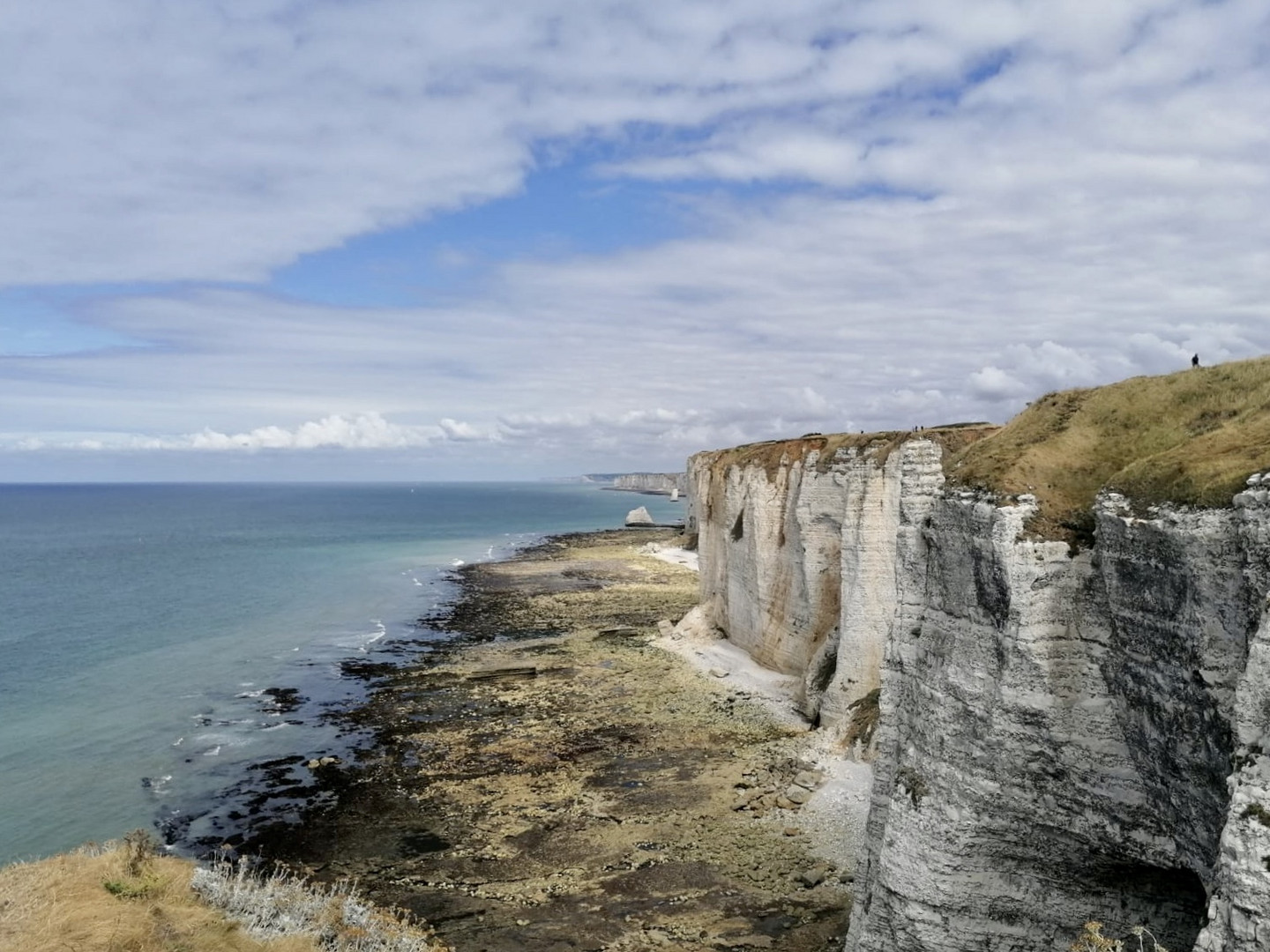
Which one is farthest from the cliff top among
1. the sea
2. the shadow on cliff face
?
the sea

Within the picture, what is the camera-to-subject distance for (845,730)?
27.8 m

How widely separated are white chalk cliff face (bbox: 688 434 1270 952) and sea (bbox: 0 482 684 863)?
21773mm

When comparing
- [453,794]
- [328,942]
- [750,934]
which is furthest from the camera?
[453,794]

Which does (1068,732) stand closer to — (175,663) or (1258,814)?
(1258,814)

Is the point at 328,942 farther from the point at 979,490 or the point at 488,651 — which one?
the point at 488,651

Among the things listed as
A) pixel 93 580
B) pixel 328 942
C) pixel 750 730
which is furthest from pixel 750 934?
pixel 93 580

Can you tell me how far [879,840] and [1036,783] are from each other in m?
3.42

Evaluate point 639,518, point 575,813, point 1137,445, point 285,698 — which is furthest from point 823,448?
point 639,518

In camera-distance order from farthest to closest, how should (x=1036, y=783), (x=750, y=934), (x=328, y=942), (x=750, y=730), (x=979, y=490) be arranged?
(x=750, y=730) → (x=750, y=934) → (x=328, y=942) → (x=979, y=490) → (x=1036, y=783)

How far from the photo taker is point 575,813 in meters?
24.2

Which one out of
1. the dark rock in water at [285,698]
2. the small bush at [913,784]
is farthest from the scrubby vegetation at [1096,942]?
the dark rock in water at [285,698]

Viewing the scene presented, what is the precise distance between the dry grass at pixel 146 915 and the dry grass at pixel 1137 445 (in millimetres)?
13154

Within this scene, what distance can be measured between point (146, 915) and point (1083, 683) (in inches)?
584

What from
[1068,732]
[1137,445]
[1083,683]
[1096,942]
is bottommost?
[1096,942]
